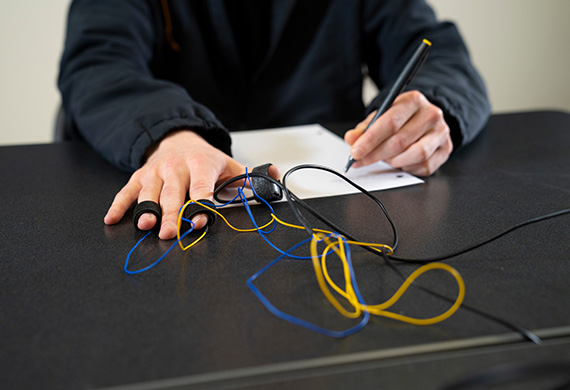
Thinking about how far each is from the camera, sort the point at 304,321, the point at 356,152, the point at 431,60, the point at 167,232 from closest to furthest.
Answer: the point at 304,321 < the point at 167,232 < the point at 356,152 < the point at 431,60

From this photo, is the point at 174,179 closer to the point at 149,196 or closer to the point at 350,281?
the point at 149,196

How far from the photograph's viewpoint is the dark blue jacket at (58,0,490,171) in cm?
73

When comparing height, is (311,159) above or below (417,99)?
below

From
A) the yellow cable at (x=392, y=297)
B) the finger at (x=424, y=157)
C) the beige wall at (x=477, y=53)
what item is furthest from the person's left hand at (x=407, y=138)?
the beige wall at (x=477, y=53)

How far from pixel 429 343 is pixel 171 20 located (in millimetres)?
945

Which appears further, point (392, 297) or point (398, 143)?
point (398, 143)

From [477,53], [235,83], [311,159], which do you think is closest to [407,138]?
[311,159]

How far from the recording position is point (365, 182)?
58 centimetres

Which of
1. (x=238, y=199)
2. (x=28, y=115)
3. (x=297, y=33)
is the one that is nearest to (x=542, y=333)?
(x=238, y=199)

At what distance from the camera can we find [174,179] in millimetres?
505

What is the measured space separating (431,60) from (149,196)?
644 mm

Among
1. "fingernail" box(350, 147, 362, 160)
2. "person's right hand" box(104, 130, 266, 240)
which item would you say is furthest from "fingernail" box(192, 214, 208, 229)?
"fingernail" box(350, 147, 362, 160)

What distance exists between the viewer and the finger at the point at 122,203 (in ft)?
1.56

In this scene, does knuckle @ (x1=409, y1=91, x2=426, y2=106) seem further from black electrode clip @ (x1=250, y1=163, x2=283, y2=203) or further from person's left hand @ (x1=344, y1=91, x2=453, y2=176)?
black electrode clip @ (x1=250, y1=163, x2=283, y2=203)
